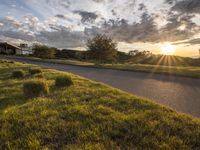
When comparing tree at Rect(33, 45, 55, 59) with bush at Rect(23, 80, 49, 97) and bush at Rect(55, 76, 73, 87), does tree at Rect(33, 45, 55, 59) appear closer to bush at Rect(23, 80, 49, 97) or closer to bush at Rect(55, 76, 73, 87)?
bush at Rect(55, 76, 73, 87)

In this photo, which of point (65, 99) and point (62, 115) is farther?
point (65, 99)

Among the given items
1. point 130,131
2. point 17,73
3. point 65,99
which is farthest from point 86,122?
point 17,73

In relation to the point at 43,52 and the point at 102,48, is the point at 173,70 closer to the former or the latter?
the point at 102,48

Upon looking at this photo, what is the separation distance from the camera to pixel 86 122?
181 inches

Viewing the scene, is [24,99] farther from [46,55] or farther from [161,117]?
[46,55]

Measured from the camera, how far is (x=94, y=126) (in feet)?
14.2

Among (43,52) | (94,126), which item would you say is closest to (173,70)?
(94,126)

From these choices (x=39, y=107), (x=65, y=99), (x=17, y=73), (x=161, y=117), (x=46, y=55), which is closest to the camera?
(x=161, y=117)

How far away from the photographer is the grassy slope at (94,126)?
364cm

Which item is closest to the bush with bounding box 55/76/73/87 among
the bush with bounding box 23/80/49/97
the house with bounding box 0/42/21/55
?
the bush with bounding box 23/80/49/97

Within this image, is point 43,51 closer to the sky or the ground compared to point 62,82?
closer to the sky

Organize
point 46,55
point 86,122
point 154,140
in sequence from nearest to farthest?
point 154,140
point 86,122
point 46,55

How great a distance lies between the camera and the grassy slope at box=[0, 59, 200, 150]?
3.64 m

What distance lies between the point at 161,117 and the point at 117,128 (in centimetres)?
133
